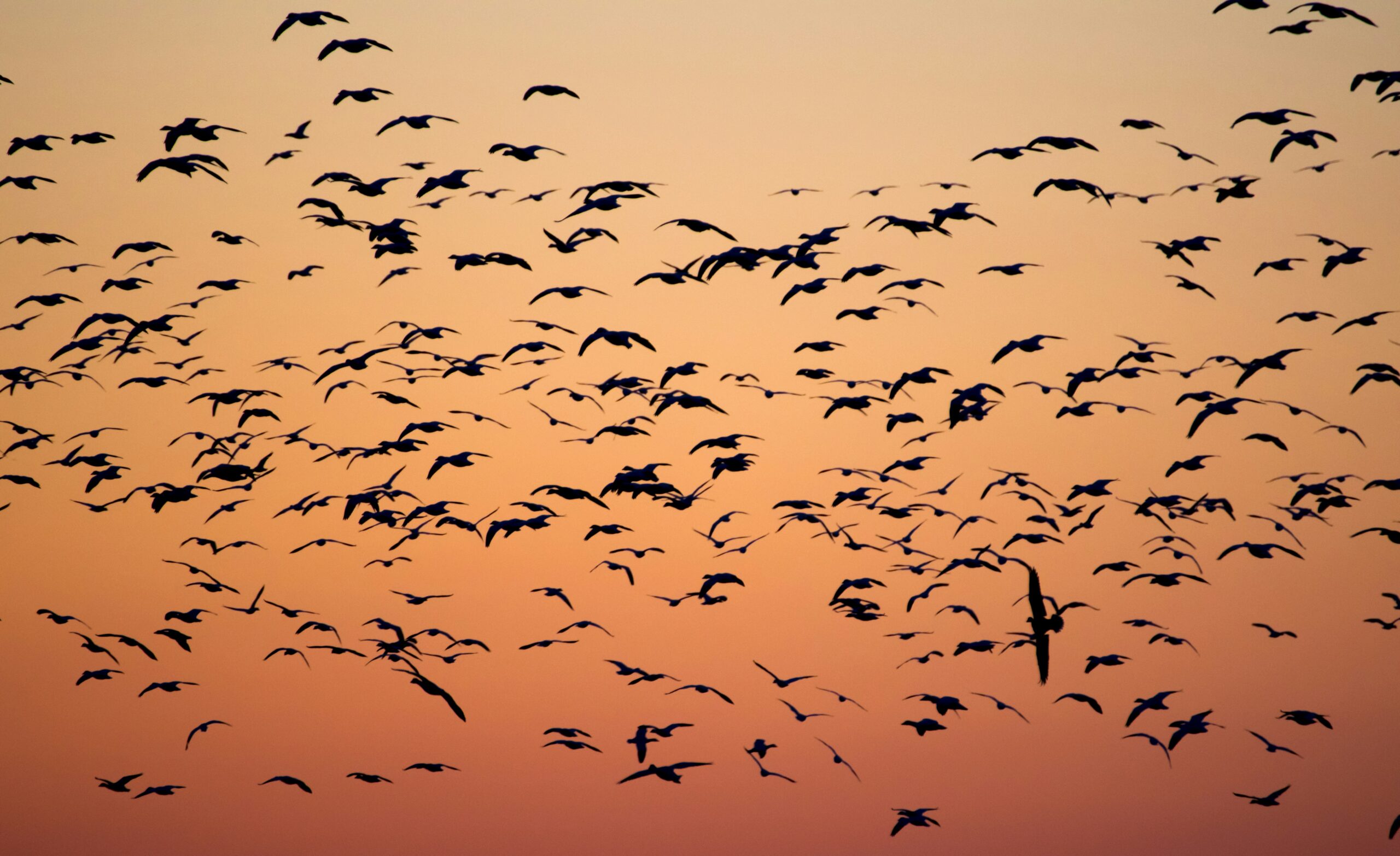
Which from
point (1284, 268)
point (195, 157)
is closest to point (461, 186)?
point (195, 157)

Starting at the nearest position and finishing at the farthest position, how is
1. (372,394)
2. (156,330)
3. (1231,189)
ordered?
(1231,189) < (156,330) < (372,394)

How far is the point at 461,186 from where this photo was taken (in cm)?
3209

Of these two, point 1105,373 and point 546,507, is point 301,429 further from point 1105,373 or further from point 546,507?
point 1105,373

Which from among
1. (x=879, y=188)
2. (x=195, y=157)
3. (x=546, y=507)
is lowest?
(x=546, y=507)

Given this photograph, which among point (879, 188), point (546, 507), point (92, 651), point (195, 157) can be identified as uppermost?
point (879, 188)

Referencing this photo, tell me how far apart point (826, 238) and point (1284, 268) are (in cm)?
1394

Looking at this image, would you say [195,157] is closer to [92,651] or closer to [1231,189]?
[92,651]

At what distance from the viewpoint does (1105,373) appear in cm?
3678

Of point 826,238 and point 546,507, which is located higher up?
point 826,238

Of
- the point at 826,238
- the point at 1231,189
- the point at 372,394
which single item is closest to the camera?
the point at 826,238

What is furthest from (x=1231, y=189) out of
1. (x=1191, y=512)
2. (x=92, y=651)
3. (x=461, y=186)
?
(x=92, y=651)

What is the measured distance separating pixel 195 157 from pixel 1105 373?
877 inches

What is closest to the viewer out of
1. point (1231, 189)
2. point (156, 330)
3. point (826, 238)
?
point (826, 238)

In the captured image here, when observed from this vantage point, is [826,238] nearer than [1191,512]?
Yes
